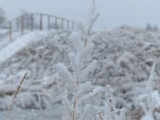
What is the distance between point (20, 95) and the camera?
14.1 meters

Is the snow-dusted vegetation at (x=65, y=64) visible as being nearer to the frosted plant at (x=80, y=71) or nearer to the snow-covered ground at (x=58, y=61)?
the snow-covered ground at (x=58, y=61)

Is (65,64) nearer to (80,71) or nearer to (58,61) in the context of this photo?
(80,71)

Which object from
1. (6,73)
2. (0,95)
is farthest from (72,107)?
(6,73)

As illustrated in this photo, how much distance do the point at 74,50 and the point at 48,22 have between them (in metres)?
27.3

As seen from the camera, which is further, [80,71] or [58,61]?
[58,61]

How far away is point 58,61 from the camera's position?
19.6 meters

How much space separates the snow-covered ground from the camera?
1420cm

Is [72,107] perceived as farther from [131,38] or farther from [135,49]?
[131,38]

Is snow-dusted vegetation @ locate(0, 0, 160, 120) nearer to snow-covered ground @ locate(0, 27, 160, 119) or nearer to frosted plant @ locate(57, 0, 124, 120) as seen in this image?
snow-covered ground @ locate(0, 27, 160, 119)

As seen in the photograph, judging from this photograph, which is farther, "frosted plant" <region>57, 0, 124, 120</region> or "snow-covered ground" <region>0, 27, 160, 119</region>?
"snow-covered ground" <region>0, 27, 160, 119</region>

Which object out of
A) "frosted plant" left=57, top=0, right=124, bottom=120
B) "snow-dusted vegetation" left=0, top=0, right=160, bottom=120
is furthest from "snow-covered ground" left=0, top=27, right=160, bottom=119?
"frosted plant" left=57, top=0, right=124, bottom=120

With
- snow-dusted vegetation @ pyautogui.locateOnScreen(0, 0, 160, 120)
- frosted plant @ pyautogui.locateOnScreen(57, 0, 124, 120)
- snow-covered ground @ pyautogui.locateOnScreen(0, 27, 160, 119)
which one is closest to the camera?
frosted plant @ pyautogui.locateOnScreen(57, 0, 124, 120)

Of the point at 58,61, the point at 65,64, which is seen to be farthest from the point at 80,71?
the point at 58,61

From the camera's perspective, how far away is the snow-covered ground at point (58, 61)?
14.2 meters
